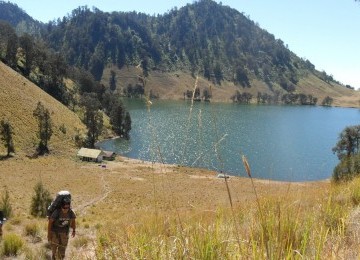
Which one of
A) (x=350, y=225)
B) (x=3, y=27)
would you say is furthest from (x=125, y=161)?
(x=3, y=27)

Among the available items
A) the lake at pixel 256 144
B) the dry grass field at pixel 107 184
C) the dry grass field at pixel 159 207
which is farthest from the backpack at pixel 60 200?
the lake at pixel 256 144

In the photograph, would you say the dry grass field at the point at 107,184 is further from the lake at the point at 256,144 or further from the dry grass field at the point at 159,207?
the lake at the point at 256,144

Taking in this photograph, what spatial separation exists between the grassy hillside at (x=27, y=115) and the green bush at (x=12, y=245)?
2494 inches

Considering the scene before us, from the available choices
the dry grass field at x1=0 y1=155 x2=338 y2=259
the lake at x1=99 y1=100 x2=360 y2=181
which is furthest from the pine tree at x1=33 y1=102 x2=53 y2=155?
the lake at x1=99 y1=100 x2=360 y2=181

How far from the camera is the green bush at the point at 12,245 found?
834cm

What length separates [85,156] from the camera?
72.3 metres

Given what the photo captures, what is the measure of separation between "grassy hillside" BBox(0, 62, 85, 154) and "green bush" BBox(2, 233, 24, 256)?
63.3 m

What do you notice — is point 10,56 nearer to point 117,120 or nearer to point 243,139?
point 117,120

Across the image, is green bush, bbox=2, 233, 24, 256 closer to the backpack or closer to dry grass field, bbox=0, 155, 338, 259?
the backpack

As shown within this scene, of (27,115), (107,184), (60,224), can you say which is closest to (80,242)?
(60,224)

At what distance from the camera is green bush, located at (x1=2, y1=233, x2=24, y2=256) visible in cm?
834

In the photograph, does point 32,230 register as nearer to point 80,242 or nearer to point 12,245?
point 80,242

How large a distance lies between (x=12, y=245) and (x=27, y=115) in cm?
7855

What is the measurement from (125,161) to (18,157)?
19.1 metres
